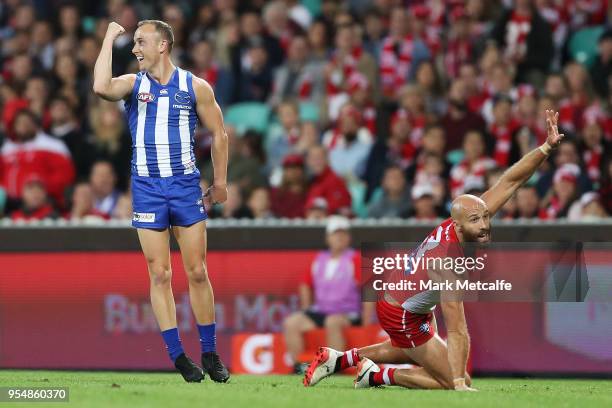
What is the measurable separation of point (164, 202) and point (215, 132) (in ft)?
2.02

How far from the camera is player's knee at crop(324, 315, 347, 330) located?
13562mm

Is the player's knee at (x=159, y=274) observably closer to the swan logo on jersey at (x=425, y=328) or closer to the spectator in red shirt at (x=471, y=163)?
the swan logo on jersey at (x=425, y=328)

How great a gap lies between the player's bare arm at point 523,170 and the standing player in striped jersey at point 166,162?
1.97 m

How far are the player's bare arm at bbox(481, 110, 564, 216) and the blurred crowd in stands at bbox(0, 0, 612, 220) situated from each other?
3.91 metres

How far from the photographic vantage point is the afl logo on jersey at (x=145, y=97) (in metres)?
9.82

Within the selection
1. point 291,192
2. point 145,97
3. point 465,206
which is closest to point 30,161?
point 291,192

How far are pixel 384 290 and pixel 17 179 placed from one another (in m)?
6.94

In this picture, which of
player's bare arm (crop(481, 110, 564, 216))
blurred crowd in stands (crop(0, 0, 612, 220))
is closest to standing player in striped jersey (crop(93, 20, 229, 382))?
player's bare arm (crop(481, 110, 564, 216))

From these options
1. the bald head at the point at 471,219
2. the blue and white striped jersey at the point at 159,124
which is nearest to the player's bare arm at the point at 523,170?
the bald head at the point at 471,219

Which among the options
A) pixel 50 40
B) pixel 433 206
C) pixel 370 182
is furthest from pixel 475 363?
pixel 50 40

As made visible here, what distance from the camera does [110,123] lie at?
55.4 ft

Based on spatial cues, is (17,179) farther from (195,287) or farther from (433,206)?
(195,287)

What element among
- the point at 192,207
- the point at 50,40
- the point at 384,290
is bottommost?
the point at 384,290

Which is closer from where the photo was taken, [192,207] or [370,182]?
[192,207]
